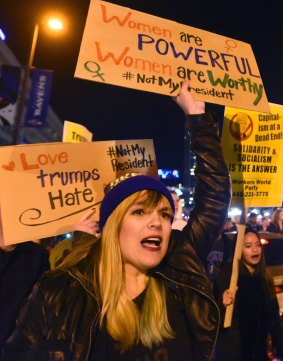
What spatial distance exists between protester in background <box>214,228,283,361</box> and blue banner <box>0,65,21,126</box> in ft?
21.8

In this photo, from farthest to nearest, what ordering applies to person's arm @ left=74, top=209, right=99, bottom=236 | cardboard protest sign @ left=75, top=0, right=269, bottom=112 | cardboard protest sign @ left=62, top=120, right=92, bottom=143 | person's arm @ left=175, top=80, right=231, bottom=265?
cardboard protest sign @ left=62, top=120, right=92, bottom=143 < person's arm @ left=74, top=209, right=99, bottom=236 < cardboard protest sign @ left=75, top=0, right=269, bottom=112 < person's arm @ left=175, top=80, right=231, bottom=265

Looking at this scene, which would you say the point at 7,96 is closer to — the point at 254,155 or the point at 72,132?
the point at 72,132

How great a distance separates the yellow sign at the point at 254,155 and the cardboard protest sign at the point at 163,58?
1.85 ft

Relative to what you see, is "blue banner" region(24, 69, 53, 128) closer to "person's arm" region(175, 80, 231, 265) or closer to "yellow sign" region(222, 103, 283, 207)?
"yellow sign" region(222, 103, 283, 207)

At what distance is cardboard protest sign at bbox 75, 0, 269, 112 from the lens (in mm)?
2615

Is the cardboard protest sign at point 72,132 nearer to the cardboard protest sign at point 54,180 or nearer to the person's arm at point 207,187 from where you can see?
the cardboard protest sign at point 54,180

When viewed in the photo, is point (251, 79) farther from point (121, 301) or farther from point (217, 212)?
point (121, 301)

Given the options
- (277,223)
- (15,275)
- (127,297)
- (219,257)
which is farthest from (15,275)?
(277,223)

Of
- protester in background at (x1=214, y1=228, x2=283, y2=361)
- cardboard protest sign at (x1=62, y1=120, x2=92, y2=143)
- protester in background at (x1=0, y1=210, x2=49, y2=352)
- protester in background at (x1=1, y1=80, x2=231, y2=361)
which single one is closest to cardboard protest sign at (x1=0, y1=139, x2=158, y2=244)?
protester in background at (x1=0, y1=210, x2=49, y2=352)

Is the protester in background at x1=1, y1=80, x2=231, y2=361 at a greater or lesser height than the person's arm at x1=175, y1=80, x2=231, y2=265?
lesser

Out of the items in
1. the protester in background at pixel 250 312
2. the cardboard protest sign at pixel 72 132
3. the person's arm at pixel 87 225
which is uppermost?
the cardboard protest sign at pixel 72 132

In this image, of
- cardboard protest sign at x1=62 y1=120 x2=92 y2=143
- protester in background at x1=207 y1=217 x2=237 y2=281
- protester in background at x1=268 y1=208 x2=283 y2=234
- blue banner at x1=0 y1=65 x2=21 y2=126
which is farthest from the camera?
protester in background at x1=268 y1=208 x2=283 y2=234

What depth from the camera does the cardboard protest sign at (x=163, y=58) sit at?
8.58 feet

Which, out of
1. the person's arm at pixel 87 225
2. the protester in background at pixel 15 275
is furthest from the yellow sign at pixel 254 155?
the protester in background at pixel 15 275
